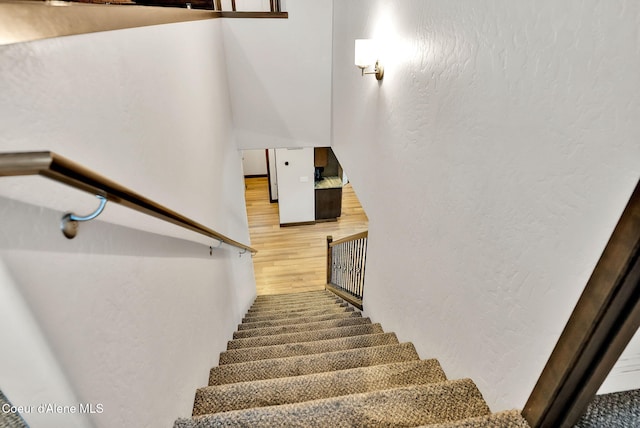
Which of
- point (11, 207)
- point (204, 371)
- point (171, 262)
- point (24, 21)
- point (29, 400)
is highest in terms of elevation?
point (24, 21)

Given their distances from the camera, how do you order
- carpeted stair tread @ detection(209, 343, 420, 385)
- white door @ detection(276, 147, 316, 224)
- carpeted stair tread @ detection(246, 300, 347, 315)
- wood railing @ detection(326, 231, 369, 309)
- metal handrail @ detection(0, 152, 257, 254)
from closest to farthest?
metal handrail @ detection(0, 152, 257, 254) < carpeted stair tread @ detection(209, 343, 420, 385) < wood railing @ detection(326, 231, 369, 309) < carpeted stair tread @ detection(246, 300, 347, 315) < white door @ detection(276, 147, 316, 224)

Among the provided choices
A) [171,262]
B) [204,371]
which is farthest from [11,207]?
[204,371]

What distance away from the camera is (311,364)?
175 cm

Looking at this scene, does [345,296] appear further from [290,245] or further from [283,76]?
[283,76]

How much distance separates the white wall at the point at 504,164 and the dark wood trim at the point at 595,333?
0.03 metres

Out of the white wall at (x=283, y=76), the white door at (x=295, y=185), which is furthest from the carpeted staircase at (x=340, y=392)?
the white door at (x=295, y=185)

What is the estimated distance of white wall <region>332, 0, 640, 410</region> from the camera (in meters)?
0.65

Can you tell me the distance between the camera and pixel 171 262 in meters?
1.30

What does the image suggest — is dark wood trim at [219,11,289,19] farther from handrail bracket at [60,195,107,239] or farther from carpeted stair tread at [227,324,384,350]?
handrail bracket at [60,195,107,239]

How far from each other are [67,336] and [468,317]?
47.5 inches

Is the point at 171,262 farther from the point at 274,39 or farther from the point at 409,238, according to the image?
the point at 274,39

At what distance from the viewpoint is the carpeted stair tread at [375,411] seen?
3.64 feet

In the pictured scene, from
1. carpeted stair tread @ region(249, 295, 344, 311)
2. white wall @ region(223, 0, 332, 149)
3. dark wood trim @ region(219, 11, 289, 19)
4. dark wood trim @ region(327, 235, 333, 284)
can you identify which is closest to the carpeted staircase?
carpeted stair tread @ region(249, 295, 344, 311)

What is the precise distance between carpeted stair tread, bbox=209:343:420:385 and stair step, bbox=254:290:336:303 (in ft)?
7.97
